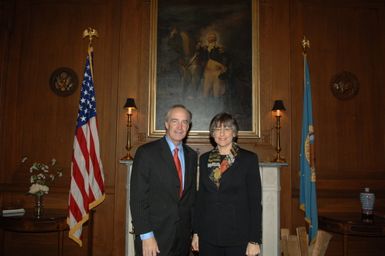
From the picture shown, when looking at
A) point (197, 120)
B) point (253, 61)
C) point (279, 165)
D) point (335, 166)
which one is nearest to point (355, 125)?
point (335, 166)

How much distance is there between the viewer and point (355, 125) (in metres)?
4.95

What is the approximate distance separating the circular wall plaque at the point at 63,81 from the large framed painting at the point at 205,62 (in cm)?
127

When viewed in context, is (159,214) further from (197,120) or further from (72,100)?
(72,100)

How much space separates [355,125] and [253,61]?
6.38ft

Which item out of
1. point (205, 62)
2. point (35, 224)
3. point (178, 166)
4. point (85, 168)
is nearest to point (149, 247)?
point (178, 166)

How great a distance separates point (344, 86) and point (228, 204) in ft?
11.9

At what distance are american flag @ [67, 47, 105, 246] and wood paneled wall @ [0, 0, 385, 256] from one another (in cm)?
52

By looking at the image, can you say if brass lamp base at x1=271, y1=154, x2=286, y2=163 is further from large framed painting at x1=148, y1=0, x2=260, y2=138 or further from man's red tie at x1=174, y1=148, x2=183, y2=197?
man's red tie at x1=174, y1=148, x2=183, y2=197

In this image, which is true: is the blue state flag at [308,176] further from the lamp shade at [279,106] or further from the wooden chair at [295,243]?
the wooden chair at [295,243]

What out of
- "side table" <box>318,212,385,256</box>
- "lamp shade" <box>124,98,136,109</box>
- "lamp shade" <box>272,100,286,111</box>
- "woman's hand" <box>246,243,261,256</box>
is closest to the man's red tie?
"woman's hand" <box>246,243,261,256</box>

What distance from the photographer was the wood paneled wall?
15.7 feet

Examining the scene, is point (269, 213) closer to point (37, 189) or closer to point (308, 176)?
point (308, 176)

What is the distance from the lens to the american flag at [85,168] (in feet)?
13.2

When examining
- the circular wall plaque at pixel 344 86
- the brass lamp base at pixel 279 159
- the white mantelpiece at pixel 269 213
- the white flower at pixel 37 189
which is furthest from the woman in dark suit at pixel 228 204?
the circular wall plaque at pixel 344 86
